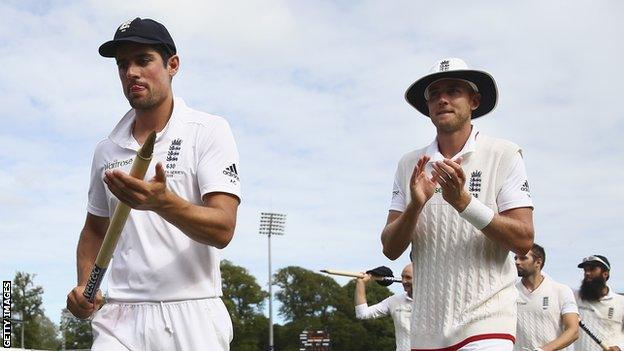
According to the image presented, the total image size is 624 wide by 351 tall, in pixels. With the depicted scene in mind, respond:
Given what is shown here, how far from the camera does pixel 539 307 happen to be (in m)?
12.0

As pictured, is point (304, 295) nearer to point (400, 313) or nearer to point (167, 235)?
point (400, 313)

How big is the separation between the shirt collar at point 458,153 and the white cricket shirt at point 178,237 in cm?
182

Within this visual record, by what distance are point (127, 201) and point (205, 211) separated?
608 millimetres

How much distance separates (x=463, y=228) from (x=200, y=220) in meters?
2.25

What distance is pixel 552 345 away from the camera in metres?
10.9

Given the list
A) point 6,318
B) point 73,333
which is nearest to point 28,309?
point 73,333

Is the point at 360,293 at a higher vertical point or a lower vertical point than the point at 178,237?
higher

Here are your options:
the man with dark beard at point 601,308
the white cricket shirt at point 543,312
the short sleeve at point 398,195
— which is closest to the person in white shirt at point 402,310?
the white cricket shirt at point 543,312

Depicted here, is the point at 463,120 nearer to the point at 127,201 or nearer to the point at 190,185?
the point at 190,185

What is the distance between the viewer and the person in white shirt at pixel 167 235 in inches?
190

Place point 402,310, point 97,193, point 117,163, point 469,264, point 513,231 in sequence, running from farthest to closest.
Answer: point 402,310 < point 469,264 < point 513,231 < point 97,193 < point 117,163

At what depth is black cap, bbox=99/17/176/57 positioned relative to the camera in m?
5.03

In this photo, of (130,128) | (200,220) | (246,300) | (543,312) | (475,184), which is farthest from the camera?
(246,300)

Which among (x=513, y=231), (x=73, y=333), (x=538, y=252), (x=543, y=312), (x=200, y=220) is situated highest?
(x=73, y=333)
